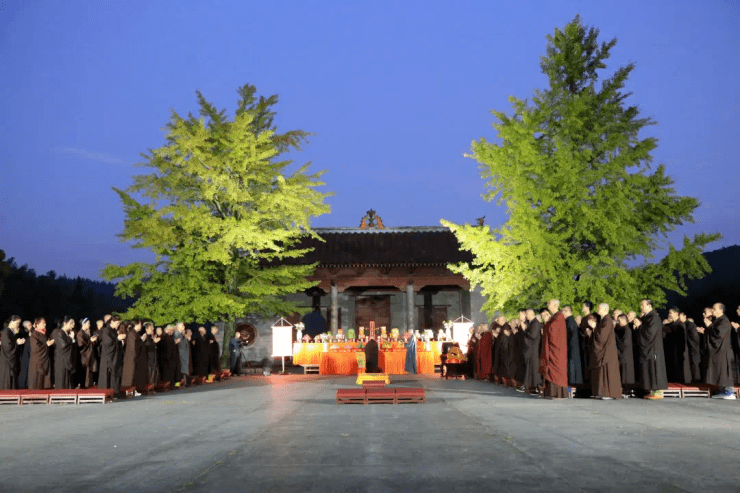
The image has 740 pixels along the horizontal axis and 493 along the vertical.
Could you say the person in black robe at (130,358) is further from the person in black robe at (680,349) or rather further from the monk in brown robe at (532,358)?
the person in black robe at (680,349)

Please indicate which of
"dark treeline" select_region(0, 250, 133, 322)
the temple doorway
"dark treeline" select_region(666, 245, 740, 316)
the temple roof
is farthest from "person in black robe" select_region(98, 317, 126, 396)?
"dark treeline" select_region(666, 245, 740, 316)

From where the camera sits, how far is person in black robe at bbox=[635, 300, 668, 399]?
545 inches

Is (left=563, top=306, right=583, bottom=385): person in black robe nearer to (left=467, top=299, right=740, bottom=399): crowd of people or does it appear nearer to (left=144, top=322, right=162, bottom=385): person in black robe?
(left=467, top=299, right=740, bottom=399): crowd of people

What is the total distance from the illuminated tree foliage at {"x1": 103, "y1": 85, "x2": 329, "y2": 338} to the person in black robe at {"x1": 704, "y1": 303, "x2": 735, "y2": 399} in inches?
544

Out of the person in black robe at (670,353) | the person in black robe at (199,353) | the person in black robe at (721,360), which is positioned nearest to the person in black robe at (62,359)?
the person in black robe at (199,353)

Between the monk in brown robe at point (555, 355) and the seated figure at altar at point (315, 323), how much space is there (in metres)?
18.0

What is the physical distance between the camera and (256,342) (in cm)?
3011

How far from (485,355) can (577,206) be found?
5.26 meters

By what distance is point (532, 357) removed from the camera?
1559 centimetres

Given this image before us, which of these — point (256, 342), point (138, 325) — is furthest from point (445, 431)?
point (256, 342)

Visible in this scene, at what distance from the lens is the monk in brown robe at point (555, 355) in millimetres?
13961

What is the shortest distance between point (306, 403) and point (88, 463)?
680 centimetres

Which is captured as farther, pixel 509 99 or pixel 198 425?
pixel 509 99

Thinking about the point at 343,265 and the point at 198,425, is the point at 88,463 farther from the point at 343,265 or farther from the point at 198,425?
the point at 343,265
